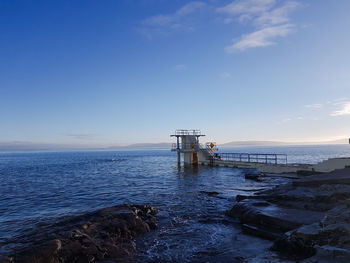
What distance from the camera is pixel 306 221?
8.87 m

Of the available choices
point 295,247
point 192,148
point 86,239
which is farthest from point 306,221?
point 192,148

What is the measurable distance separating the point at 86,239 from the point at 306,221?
8.64 metres

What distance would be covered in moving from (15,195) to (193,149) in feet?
99.0

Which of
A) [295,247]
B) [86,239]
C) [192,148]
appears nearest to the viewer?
[295,247]

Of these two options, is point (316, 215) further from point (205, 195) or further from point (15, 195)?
point (15, 195)

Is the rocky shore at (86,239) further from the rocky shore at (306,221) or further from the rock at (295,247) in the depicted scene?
the rock at (295,247)

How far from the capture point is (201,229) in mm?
10773

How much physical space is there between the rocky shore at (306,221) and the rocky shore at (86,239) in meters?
5.05

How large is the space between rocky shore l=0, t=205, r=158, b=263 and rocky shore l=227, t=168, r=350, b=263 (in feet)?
16.6

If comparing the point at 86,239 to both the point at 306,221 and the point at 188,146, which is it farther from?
the point at 188,146

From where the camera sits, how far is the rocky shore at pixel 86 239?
7.41 metres

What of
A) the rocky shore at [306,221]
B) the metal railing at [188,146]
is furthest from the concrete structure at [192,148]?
the rocky shore at [306,221]

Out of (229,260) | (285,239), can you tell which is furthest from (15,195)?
(285,239)

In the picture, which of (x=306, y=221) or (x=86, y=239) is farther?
(x=306, y=221)
